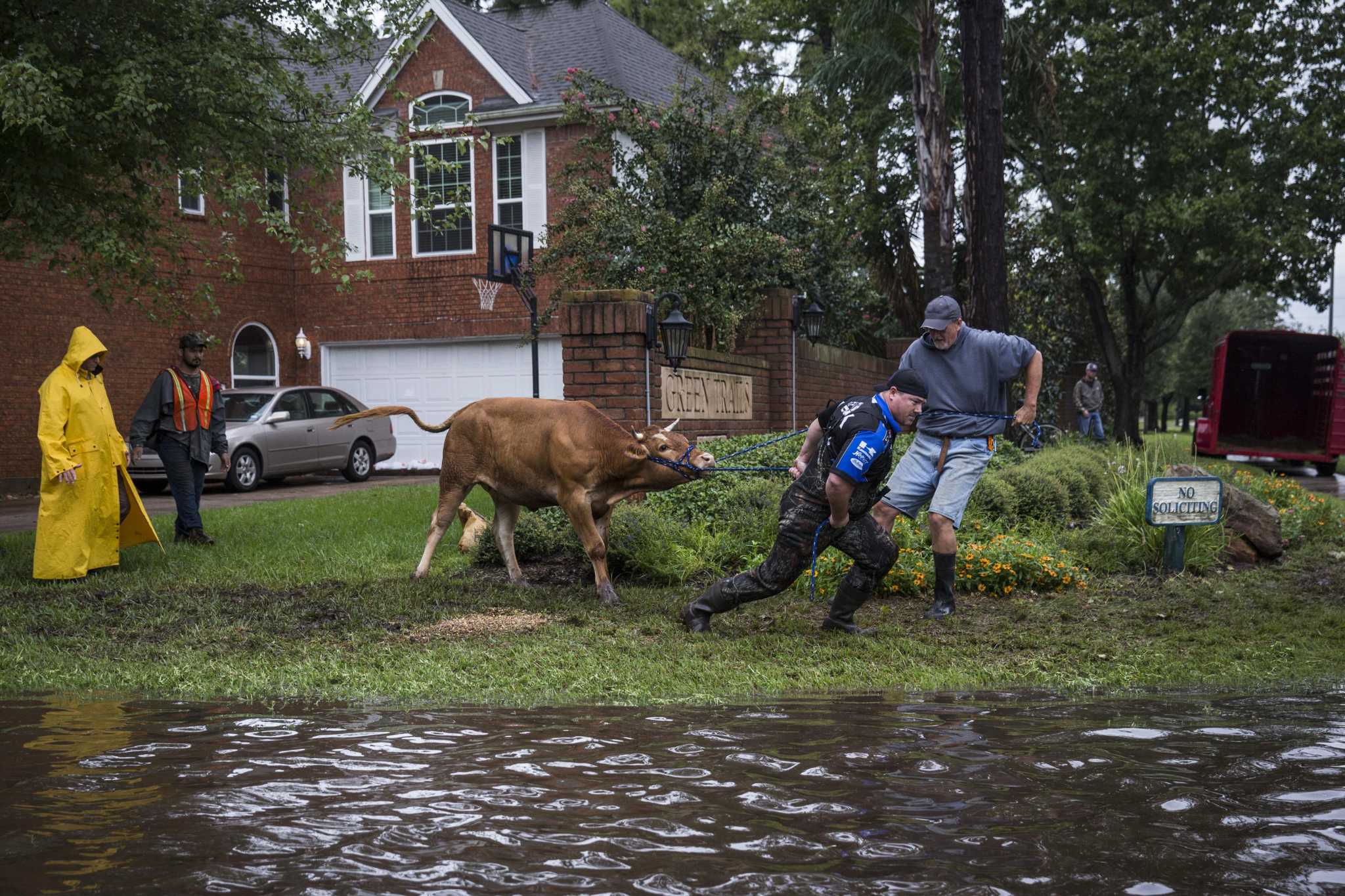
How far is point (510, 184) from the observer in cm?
2345

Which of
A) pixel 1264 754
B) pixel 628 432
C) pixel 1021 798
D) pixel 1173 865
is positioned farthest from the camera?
pixel 628 432

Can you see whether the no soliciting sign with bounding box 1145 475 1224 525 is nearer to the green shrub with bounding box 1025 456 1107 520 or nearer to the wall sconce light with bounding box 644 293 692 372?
the green shrub with bounding box 1025 456 1107 520

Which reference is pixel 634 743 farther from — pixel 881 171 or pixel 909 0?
pixel 881 171

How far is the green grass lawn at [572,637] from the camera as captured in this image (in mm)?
6156

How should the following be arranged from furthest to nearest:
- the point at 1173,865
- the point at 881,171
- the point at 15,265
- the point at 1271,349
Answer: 1. the point at 881,171
2. the point at 1271,349
3. the point at 15,265
4. the point at 1173,865

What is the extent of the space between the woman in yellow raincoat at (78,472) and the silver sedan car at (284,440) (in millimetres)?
6853

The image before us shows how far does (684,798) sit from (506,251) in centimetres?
1256

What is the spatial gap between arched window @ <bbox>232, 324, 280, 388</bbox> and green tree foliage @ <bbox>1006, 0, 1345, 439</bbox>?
16117 mm

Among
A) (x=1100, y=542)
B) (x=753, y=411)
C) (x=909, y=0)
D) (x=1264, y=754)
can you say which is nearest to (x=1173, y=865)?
(x=1264, y=754)

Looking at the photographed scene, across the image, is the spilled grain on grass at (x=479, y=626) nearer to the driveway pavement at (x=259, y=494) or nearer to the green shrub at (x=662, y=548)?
the green shrub at (x=662, y=548)

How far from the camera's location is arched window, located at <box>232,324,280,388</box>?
937 inches

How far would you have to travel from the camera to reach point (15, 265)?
19.3 metres

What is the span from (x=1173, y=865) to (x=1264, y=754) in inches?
58.3

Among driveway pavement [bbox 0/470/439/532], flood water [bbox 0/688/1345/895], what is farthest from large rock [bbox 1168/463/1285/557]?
driveway pavement [bbox 0/470/439/532]
